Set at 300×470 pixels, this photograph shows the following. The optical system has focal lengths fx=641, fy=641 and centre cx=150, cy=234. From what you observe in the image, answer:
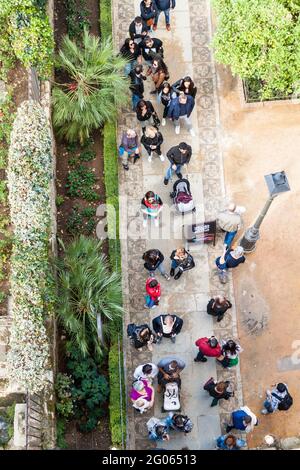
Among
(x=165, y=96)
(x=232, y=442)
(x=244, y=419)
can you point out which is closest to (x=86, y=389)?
(x=232, y=442)

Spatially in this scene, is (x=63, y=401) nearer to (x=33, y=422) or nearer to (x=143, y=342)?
(x=33, y=422)

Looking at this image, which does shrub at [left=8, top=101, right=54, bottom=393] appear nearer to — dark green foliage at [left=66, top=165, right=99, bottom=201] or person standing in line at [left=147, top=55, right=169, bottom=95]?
dark green foliage at [left=66, top=165, right=99, bottom=201]

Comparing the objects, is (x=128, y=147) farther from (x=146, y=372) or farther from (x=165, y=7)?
(x=146, y=372)

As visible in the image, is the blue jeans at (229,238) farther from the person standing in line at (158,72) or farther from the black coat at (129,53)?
the black coat at (129,53)

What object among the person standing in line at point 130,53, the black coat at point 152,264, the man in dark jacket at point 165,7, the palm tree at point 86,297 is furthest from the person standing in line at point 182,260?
the man in dark jacket at point 165,7

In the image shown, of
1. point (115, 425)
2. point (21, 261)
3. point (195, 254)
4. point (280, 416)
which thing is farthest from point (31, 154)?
point (280, 416)
